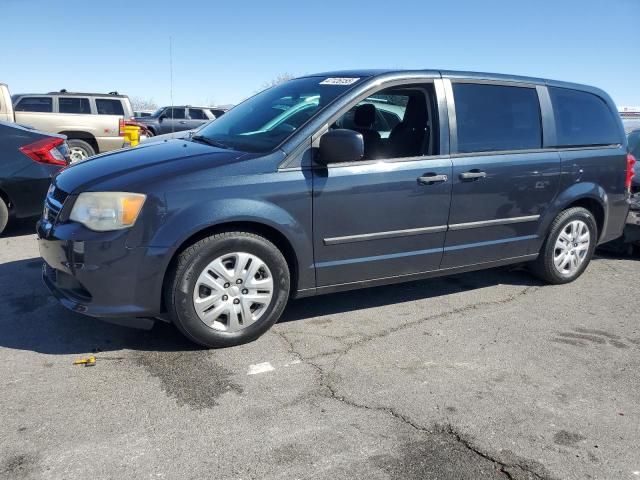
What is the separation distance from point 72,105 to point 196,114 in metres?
10.3

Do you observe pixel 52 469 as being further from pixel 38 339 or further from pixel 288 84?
pixel 288 84

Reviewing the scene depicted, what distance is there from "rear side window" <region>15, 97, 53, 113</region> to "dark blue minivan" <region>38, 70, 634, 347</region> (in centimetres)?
1056

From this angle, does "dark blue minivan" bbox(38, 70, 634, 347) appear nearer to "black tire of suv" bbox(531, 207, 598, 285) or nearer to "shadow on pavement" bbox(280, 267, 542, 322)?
"black tire of suv" bbox(531, 207, 598, 285)

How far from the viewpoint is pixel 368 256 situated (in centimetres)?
393

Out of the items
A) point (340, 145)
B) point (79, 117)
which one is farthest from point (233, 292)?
point (79, 117)

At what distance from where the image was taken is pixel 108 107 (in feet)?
45.4

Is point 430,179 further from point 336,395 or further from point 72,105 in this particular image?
point 72,105

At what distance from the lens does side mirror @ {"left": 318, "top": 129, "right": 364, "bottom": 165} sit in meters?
3.52

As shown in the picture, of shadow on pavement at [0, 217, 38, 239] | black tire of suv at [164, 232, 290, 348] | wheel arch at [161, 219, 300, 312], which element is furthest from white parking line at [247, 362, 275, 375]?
shadow on pavement at [0, 217, 38, 239]

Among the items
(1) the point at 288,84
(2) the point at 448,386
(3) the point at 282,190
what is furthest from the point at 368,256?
(1) the point at 288,84

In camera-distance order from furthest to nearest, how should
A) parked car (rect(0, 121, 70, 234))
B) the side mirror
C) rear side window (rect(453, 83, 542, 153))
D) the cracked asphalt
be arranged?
parked car (rect(0, 121, 70, 234))
rear side window (rect(453, 83, 542, 153))
the side mirror
the cracked asphalt

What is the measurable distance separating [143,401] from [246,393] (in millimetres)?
539

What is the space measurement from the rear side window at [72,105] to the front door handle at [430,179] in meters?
11.7

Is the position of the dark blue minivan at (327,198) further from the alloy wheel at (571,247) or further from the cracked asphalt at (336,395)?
the cracked asphalt at (336,395)
